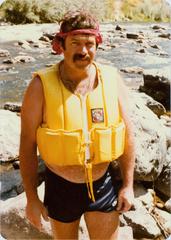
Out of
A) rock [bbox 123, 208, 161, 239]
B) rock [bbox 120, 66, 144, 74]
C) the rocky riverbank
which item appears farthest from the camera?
rock [bbox 120, 66, 144, 74]

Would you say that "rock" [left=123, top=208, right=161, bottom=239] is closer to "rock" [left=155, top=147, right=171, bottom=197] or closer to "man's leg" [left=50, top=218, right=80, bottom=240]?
"rock" [left=155, top=147, right=171, bottom=197]

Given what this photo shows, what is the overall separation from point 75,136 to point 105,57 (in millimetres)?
1848

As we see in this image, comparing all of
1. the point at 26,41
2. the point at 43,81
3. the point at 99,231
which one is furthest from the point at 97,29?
the point at 26,41

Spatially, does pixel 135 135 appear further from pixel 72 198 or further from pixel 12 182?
pixel 72 198

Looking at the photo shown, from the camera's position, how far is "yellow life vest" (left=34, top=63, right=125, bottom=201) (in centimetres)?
183

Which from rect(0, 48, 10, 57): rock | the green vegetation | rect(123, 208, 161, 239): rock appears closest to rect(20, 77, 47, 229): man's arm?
the green vegetation

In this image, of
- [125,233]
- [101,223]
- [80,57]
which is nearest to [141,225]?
[125,233]

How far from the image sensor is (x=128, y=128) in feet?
6.35

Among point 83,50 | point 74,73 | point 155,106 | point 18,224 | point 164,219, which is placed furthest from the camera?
point 155,106

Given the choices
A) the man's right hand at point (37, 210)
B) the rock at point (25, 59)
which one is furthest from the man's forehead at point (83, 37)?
the rock at point (25, 59)

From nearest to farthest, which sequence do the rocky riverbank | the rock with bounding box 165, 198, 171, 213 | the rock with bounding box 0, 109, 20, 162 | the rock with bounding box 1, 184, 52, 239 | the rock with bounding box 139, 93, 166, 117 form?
the rock with bounding box 1, 184, 52, 239 → the rocky riverbank → the rock with bounding box 165, 198, 171, 213 → the rock with bounding box 0, 109, 20, 162 → the rock with bounding box 139, 93, 166, 117

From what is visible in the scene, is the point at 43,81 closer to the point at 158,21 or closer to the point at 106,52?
the point at 158,21

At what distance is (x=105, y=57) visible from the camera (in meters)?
3.61

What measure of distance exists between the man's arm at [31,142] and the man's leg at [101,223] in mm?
191
